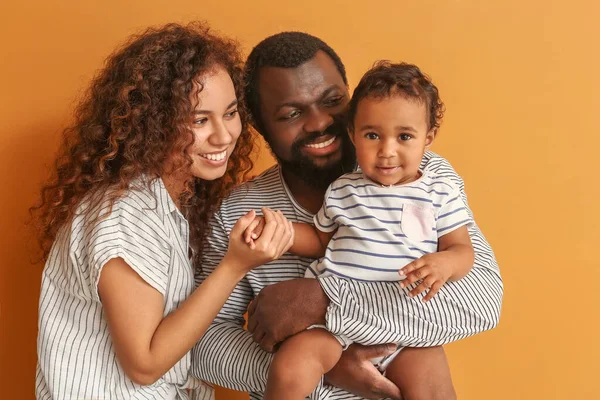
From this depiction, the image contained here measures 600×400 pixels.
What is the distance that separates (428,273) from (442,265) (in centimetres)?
5

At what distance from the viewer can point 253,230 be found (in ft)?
5.84

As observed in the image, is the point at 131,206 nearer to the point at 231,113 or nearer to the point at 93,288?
the point at 93,288

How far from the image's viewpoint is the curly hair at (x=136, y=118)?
6.07 ft

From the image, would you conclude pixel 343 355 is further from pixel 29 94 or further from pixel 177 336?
pixel 29 94

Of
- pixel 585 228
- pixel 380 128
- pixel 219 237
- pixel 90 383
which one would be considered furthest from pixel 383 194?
pixel 585 228

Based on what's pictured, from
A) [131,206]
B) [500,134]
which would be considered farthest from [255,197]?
[500,134]

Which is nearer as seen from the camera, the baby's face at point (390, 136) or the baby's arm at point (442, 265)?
the baby's arm at point (442, 265)

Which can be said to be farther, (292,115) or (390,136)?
(292,115)

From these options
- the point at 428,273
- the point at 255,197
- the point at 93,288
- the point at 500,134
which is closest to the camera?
the point at 428,273

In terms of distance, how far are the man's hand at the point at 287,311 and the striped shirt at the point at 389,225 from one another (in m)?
0.07

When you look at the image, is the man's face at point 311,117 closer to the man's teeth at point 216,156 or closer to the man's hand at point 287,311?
the man's teeth at point 216,156

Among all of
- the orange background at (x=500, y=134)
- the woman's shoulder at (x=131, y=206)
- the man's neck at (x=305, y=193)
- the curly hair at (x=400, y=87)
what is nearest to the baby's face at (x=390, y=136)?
the curly hair at (x=400, y=87)

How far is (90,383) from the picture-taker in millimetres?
1844

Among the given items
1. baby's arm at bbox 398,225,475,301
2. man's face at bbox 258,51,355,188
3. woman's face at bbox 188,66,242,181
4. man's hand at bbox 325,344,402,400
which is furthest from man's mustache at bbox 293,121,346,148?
man's hand at bbox 325,344,402,400
